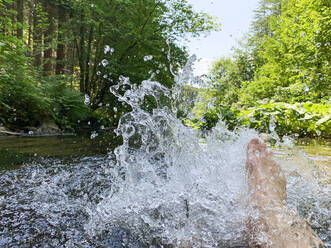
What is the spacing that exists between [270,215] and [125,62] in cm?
1024

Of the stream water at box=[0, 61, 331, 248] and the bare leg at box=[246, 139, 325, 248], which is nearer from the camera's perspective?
the bare leg at box=[246, 139, 325, 248]

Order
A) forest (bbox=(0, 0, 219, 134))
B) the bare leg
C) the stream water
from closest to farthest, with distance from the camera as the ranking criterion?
the bare leg < the stream water < forest (bbox=(0, 0, 219, 134))

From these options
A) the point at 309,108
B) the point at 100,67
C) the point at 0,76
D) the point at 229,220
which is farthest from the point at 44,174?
the point at 100,67

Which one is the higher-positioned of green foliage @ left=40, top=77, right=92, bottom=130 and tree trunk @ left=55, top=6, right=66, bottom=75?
tree trunk @ left=55, top=6, right=66, bottom=75

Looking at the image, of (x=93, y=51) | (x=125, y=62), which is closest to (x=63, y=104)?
(x=125, y=62)

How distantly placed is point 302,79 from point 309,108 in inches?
182

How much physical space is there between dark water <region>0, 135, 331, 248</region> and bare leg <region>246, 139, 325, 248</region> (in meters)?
0.30

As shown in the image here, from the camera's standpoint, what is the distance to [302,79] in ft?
25.4

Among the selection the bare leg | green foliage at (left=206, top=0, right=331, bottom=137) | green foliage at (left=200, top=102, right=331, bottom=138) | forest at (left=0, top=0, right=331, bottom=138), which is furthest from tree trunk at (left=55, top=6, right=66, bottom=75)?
the bare leg

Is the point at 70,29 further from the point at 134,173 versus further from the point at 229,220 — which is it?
the point at 229,220

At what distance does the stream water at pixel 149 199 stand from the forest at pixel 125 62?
151 centimetres

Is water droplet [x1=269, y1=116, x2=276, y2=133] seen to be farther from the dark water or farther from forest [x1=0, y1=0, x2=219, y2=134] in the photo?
forest [x1=0, y1=0, x2=219, y2=134]

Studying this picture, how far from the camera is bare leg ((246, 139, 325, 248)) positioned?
3.65 ft

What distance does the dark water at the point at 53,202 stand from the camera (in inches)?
45.6
